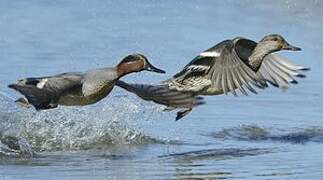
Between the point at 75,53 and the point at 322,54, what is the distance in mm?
2521

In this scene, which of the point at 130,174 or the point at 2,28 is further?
the point at 2,28

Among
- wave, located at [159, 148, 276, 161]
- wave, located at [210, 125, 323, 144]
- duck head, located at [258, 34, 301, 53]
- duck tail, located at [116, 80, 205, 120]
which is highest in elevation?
duck head, located at [258, 34, 301, 53]

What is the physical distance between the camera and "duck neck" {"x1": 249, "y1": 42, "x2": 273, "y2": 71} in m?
10.5

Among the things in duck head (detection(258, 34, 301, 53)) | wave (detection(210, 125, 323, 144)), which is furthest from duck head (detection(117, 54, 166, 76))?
duck head (detection(258, 34, 301, 53))

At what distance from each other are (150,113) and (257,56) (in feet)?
3.28

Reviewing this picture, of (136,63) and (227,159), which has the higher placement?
(136,63)

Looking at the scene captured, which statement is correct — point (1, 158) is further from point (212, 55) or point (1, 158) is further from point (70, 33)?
point (70, 33)

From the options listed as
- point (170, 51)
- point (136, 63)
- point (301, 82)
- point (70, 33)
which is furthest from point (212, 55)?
point (70, 33)

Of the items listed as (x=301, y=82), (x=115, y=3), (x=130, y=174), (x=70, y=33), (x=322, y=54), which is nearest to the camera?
(x=130, y=174)

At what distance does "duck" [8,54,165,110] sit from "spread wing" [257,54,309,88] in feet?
5.16

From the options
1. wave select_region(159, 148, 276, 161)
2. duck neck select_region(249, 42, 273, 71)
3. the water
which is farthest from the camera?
duck neck select_region(249, 42, 273, 71)

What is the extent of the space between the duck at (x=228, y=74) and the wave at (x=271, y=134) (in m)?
0.31

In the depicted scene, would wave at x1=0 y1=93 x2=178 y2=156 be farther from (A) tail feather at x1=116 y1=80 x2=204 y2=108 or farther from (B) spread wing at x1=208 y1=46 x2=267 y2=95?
(B) spread wing at x1=208 y1=46 x2=267 y2=95

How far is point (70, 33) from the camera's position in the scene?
48.2 feet
